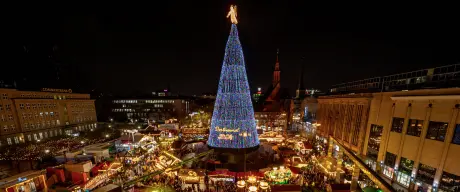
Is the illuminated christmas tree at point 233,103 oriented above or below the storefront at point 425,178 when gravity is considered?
above

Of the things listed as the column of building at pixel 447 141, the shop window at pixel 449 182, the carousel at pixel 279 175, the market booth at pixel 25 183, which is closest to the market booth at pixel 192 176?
the carousel at pixel 279 175

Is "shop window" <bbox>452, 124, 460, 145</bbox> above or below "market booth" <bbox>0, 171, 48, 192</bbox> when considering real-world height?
above

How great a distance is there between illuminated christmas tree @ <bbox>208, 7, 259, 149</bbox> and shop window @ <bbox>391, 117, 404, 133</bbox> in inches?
507

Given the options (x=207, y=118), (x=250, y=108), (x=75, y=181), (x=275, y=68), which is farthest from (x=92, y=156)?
(x=275, y=68)

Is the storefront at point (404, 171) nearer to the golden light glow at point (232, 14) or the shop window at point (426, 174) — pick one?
the shop window at point (426, 174)

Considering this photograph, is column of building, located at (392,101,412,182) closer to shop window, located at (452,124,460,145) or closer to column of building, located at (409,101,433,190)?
column of building, located at (409,101,433,190)

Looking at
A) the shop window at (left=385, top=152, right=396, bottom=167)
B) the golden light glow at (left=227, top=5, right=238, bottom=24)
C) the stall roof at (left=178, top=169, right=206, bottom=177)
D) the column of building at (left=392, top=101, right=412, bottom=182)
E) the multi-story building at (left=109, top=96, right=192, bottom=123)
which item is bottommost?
the multi-story building at (left=109, top=96, right=192, bottom=123)

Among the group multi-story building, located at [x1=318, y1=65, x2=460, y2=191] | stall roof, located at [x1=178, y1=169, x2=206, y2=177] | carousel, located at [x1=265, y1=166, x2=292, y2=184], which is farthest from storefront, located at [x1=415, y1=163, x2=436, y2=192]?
stall roof, located at [x1=178, y1=169, x2=206, y2=177]

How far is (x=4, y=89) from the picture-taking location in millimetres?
27984

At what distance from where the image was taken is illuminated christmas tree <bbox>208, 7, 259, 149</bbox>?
49.7 ft

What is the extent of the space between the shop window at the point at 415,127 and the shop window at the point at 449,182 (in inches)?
117

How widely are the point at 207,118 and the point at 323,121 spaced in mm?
29661

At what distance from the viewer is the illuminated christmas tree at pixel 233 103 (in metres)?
15.2

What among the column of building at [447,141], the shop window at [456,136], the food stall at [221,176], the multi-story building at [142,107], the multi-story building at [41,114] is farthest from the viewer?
the multi-story building at [142,107]
